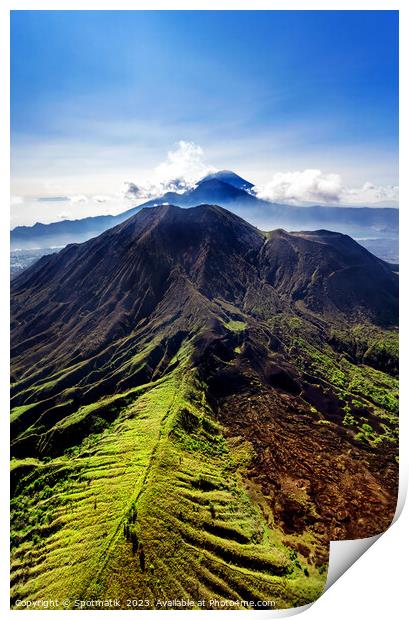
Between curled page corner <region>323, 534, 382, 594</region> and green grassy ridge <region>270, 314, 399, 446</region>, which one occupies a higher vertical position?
green grassy ridge <region>270, 314, 399, 446</region>

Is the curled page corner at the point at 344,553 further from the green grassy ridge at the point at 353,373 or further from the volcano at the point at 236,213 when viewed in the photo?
the volcano at the point at 236,213

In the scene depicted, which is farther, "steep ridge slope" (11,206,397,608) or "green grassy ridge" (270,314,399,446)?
"green grassy ridge" (270,314,399,446)

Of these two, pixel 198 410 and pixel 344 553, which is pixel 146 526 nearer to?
pixel 344 553

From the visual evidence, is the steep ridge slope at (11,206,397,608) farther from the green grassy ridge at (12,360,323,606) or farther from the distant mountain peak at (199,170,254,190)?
the distant mountain peak at (199,170,254,190)

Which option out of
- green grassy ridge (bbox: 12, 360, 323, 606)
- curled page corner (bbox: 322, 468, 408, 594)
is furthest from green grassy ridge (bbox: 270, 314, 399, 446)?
green grassy ridge (bbox: 12, 360, 323, 606)

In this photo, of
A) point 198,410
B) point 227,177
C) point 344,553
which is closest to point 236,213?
point 227,177
